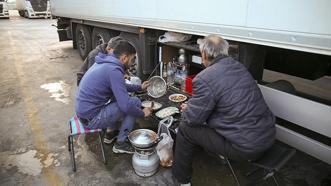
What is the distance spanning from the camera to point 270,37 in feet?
7.85

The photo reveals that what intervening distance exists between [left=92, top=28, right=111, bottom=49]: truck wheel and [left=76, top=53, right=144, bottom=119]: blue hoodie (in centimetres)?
326

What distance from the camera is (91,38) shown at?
22.9ft

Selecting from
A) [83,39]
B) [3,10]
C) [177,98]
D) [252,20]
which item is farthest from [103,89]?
[3,10]

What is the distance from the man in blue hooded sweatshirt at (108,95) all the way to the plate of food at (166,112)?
0.20 m

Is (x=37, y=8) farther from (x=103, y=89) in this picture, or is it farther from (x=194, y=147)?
Answer: (x=194, y=147)

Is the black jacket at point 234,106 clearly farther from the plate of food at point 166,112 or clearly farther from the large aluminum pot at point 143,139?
the plate of food at point 166,112

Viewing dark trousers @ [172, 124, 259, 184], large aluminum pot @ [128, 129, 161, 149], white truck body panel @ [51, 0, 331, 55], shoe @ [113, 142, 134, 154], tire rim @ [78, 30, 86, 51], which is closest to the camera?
white truck body panel @ [51, 0, 331, 55]

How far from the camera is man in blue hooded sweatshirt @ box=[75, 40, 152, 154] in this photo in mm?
2768

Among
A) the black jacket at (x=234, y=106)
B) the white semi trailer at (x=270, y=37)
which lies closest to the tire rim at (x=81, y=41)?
the white semi trailer at (x=270, y=37)

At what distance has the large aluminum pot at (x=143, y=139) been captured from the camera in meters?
2.68

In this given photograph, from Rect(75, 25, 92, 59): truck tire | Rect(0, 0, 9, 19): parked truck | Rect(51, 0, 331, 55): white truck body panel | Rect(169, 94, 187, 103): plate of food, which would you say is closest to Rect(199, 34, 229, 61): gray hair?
Rect(51, 0, 331, 55): white truck body panel

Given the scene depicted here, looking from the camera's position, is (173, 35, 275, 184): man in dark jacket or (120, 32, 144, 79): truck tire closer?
(173, 35, 275, 184): man in dark jacket

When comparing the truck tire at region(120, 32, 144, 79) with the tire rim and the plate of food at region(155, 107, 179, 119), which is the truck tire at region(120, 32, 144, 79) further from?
the tire rim

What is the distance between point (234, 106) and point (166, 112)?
1.27 meters
